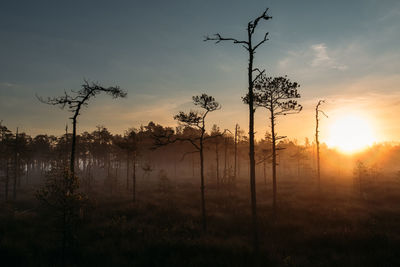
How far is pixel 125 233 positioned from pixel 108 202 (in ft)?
43.2

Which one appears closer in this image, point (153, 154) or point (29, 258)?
point (29, 258)

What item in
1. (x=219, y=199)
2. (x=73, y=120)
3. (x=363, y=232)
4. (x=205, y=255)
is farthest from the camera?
(x=219, y=199)

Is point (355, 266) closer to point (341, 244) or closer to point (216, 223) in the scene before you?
point (341, 244)

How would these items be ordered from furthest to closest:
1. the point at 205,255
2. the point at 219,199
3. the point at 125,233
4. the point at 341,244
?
the point at 219,199
the point at 125,233
the point at 341,244
the point at 205,255

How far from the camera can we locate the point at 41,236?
15.1 meters

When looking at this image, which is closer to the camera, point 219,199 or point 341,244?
point 341,244

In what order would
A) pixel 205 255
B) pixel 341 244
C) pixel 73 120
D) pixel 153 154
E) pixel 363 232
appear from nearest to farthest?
pixel 205 255
pixel 341 244
pixel 363 232
pixel 73 120
pixel 153 154

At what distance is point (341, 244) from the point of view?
13414mm

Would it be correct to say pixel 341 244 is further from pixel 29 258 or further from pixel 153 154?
pixel 153 154

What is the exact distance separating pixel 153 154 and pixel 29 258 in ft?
229

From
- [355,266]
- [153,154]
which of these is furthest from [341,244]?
[153,154]

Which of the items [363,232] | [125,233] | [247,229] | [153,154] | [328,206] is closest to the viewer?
[363,232]

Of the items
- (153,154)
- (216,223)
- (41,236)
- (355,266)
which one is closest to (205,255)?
(355,266)

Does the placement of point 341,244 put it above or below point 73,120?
below
